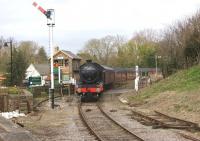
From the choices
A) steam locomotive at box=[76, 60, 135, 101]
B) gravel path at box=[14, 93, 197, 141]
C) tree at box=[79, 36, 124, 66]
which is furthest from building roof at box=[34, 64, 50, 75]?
gravel path at box=[14, 93, 197, 141]

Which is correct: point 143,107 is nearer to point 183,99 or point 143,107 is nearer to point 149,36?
point 183,99

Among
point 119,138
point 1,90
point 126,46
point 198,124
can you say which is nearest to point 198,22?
point 1,90

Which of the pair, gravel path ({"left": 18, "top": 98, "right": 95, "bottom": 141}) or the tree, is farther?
the tree

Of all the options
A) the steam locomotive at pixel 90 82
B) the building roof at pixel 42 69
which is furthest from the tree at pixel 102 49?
the steam locomotive at pixel 90 82

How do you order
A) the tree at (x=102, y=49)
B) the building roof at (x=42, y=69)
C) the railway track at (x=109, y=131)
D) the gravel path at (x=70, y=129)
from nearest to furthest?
the railway track at (x=109, y=131), the gravel path at (x=70, y=129), the building roof at (x=42, y=69), the tree at (x=102, y=49)

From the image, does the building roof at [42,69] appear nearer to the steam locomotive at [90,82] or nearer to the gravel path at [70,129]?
the steam locomotive at [90,82]

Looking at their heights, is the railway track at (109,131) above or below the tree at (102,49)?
below

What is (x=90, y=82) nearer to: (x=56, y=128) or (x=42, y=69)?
(x=56, y=128)

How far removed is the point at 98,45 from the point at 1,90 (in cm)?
9418

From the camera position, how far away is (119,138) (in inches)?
605

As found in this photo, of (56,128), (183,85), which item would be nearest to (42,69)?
(183,85)

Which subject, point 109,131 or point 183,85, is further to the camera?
point 183,85

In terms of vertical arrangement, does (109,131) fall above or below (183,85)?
below

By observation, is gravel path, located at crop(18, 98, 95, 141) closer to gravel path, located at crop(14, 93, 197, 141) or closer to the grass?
gravel path, located at crop(14, 93, 197, 141)
